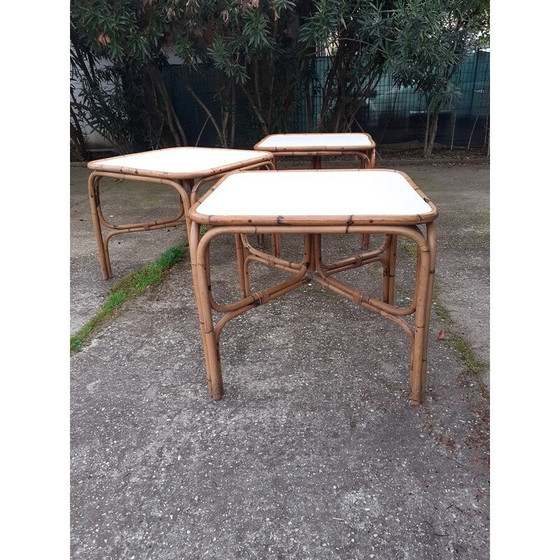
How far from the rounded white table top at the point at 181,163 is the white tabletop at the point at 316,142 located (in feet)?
0.90

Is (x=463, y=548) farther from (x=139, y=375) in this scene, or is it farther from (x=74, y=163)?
(x=74, y=163)

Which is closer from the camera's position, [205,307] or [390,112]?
[205,307]

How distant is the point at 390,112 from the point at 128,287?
459 centimetres

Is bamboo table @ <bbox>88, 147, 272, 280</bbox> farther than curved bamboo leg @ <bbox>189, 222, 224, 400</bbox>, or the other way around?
bamboo table @ <bbox>88, 147, 272, 280</bbox>

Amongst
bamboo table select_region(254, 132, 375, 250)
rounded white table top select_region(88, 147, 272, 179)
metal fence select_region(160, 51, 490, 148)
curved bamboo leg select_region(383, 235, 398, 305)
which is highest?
metal fence select_region(160, 51, 490, 148)

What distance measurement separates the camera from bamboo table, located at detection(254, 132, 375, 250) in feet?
7.13

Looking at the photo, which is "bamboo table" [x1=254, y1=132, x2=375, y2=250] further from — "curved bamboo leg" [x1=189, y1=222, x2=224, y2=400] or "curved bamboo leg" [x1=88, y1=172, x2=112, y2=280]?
"curved bamboo leg" [x1=189, y1=222, x2=224, y2=400]

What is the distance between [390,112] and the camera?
18.3ft

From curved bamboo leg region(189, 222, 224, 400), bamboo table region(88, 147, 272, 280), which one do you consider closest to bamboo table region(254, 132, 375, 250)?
bamboo table region(88, 147, 272, 280)

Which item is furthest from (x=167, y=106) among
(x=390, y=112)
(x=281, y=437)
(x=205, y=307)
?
(x=281, y=437)

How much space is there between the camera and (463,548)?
0.89 metres

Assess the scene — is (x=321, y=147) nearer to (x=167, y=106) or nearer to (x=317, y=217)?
(x=317, y=217)

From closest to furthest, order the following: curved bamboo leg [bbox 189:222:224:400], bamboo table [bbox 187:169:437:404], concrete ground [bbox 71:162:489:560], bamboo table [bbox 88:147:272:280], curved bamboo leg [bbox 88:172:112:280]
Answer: concrete ground [bbox 71:162:489:560] < bamboo table [bbox 187:169:437:404] < curved bamboo leg [bbox 189:222:224:400] < bamboo table [bbox 88:147:272:280] < curved bamboo leg [bbox 88:172:112:280]

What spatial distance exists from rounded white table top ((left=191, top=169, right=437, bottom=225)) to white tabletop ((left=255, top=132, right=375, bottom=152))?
2.49 feet
